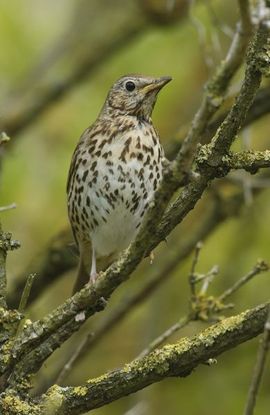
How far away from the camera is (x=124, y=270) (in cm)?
344

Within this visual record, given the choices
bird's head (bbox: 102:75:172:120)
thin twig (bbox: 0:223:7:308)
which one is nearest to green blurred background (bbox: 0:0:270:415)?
bird's head (bbox: 102:75:172:120)

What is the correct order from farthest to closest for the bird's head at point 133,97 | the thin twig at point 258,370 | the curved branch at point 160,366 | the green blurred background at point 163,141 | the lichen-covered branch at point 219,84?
the green blurred background at point 163,141
the bird's head at point 133,97
the curved branch at point 160,366
the thin twig at point 258,370
the lichen-covered branch at point 219,84

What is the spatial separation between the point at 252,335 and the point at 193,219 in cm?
456

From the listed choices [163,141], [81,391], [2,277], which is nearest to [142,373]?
[81,391]

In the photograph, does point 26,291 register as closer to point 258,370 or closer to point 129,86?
point 258,370

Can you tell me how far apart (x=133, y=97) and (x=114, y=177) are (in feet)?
2.70

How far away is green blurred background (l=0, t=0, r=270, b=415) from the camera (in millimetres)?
7026

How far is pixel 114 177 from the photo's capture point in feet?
18.2

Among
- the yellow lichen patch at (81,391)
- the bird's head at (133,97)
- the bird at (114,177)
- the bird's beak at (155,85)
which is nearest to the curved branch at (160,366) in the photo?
the yellow lichen patch at (81,391)

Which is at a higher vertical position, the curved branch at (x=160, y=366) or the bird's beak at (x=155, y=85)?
the bird's beak at (x=155, y=85)

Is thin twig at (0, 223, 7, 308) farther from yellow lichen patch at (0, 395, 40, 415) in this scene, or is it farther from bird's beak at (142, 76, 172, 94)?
bird's beak at (142, 76, 172, 94)

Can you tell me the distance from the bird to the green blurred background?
19.0 inches

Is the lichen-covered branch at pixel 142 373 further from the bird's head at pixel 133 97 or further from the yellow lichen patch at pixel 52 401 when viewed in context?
the bird's head at pixel 133 97

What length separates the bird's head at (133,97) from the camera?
6.06 meters
